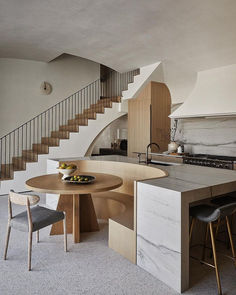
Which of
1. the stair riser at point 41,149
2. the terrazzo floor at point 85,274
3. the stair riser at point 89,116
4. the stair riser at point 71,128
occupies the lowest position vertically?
the terrazzo floor at point 85,274

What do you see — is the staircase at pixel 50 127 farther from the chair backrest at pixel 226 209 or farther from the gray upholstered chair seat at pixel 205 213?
the chair backrest at pixel 226 209

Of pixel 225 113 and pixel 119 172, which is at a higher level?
pixel 225 113

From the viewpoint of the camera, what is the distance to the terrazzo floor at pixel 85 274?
2.04m

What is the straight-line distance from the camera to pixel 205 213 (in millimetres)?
2182

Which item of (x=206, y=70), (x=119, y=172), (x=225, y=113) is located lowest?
(x=119, y=172)

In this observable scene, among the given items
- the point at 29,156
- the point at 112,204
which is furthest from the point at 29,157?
the point at 112,204

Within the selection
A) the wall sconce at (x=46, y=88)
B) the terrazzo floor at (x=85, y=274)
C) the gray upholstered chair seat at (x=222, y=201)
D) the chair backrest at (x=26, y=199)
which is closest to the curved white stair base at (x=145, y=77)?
the wall sconce at (x=46, y=88)

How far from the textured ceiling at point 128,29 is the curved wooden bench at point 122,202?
220 cm

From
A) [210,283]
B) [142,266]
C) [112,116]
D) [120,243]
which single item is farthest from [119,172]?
[112,116]

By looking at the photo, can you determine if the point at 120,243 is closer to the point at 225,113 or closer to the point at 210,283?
the point at 210,283

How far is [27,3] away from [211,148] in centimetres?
440

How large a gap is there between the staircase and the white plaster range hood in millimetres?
2342

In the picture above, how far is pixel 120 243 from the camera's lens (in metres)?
2.65

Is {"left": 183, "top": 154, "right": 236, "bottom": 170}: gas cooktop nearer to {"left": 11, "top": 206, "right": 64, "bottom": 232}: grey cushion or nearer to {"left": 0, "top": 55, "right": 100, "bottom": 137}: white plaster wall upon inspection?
{"left": 11, "top": 206, "right": 64, "bottom": 232}: grey cushion
